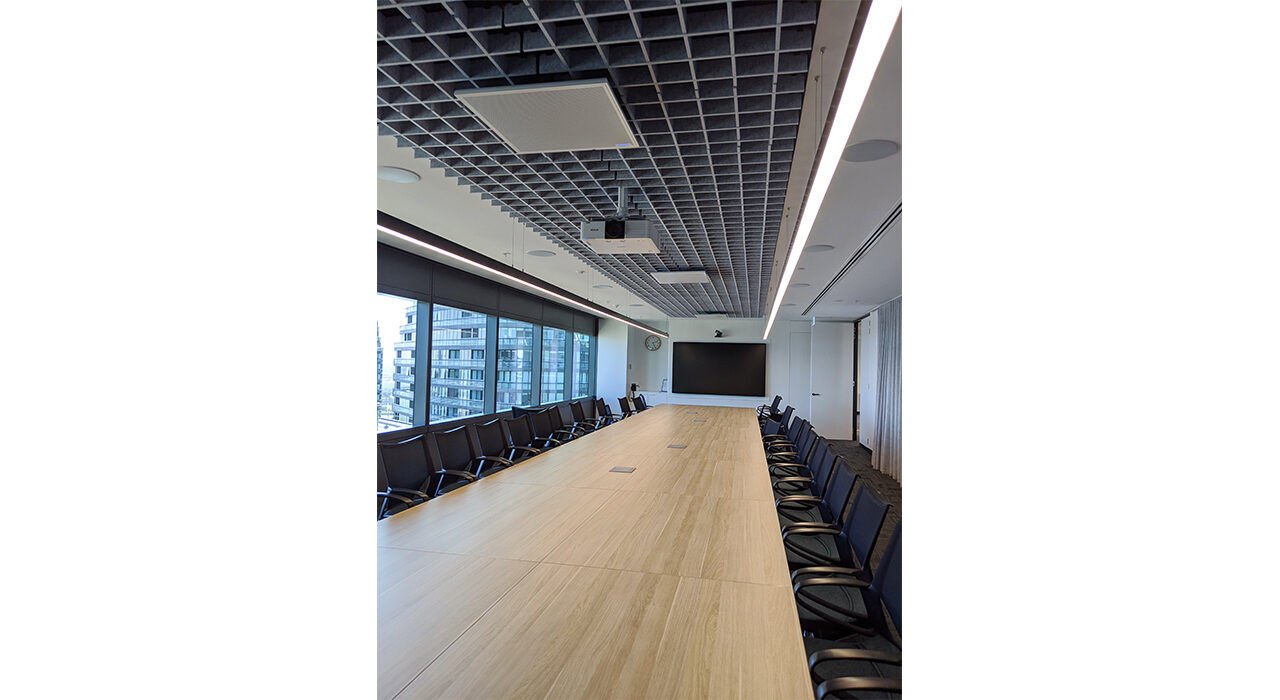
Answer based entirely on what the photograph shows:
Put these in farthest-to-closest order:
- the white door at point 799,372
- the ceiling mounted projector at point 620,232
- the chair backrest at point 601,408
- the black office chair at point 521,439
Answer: the white door at point 799,372 < the chair backrest at point 601,408 < the black office chair at point 521,439 < the ceiling mounted projector at point 620,232

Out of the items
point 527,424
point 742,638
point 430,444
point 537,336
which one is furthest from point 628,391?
point 742,638

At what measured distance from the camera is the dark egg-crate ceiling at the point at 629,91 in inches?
87.7

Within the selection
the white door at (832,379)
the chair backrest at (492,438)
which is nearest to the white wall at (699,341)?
the white door at (832,379)

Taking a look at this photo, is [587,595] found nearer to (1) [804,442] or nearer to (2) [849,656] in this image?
(2) [849,656]

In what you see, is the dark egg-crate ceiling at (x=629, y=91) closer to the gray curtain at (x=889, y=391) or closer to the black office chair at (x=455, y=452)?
the black office chair at (x=455, y=452)

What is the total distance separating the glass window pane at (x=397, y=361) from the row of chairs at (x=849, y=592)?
4.86m

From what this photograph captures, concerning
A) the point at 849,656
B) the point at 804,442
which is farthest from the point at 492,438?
the point at 849,656

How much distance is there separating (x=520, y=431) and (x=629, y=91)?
4.00 m

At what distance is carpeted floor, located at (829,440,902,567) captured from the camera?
549 centimetres

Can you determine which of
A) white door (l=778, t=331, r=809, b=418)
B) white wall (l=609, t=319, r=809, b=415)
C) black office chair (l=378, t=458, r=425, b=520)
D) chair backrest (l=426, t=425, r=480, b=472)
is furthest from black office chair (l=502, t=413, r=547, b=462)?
white wall (l=609, t=319, r=809, b=415)

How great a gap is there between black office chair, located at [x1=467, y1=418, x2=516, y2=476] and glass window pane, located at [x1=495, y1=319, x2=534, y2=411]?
4403 mm
